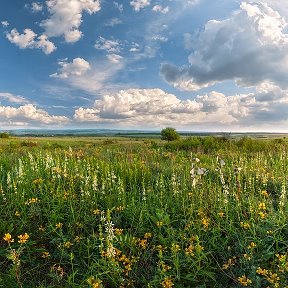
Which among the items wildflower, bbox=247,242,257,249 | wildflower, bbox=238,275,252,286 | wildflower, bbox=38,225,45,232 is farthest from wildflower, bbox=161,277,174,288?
wildflower, bbox=38,225,45,232

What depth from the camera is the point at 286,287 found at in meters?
4.30

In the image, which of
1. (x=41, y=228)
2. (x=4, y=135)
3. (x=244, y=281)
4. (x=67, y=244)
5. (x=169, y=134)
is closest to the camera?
(x=244, y=281)

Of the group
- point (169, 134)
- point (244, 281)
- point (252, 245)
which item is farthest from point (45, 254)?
point (169, 134)

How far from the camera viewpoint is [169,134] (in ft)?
94.8

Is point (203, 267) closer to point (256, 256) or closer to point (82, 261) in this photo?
point (256, 256)

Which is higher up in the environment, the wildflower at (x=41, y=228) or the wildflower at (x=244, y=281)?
the wildflower at (x=41, y=228)

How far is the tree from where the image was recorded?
28791 mm

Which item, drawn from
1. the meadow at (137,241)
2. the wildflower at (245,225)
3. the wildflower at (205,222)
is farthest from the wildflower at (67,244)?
the wildflower at (245,225)

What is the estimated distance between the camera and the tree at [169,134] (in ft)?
94.5

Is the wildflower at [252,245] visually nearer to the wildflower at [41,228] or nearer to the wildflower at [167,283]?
the wildflower at [167,283]

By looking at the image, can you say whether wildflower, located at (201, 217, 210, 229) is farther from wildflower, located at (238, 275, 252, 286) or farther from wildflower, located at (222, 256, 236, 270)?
wildflower, located at (238, 275, 252, 286)

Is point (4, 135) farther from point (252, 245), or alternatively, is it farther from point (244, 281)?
point (244, 281)

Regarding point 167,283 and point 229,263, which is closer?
point 167,283

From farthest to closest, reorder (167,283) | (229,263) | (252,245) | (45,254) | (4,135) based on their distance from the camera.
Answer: (4,135) → (45,254) → (252,245) → (229,263) → (167,283)
